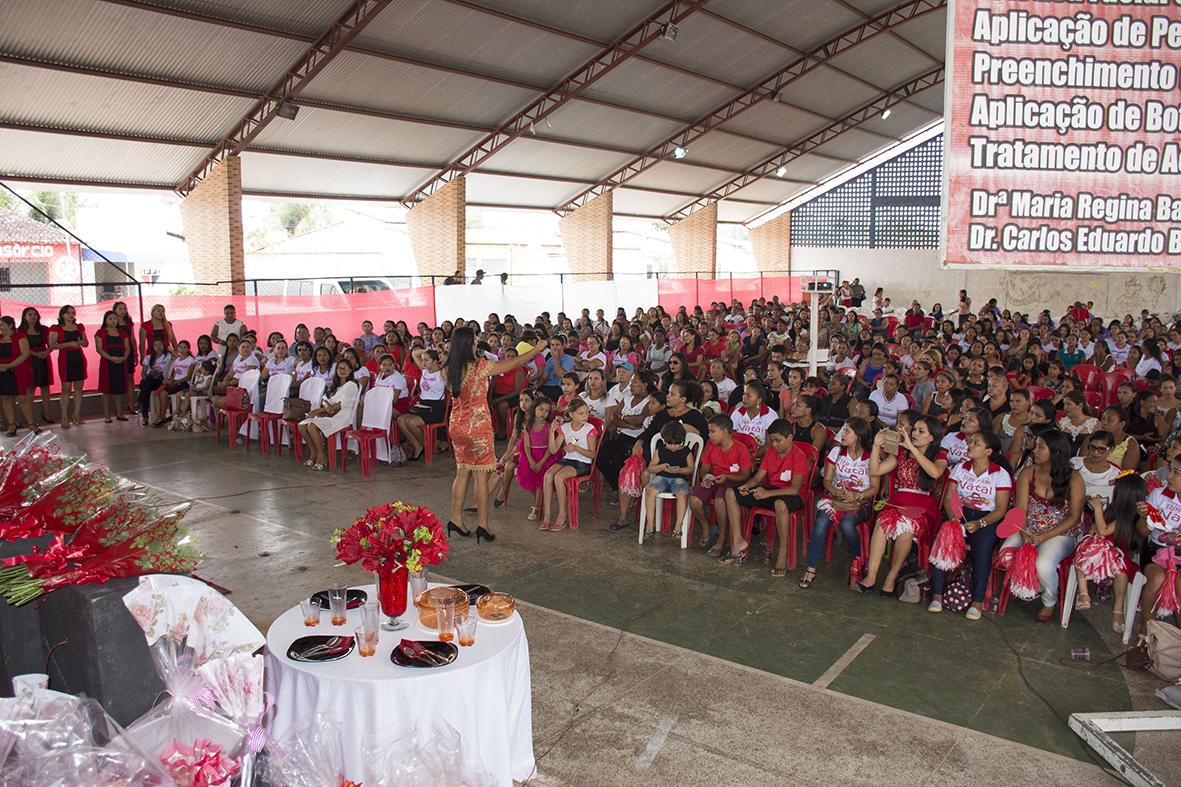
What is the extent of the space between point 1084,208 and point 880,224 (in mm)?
25987

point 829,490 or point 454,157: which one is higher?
point 454,157

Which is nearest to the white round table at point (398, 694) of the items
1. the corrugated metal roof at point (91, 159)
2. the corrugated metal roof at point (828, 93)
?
the corrugated metal roof at point (91, 159)

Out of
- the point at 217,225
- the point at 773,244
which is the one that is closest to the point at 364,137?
the point at 217,225

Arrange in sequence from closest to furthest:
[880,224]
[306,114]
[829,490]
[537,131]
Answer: [829,490] → [306,114] → [537,131] → [880,224]

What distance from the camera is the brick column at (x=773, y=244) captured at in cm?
2914

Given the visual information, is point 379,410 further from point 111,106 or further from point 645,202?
point 645,202

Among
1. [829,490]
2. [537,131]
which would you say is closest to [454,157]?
[537,131]

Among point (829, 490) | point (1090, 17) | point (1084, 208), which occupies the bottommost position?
point (829, 490)

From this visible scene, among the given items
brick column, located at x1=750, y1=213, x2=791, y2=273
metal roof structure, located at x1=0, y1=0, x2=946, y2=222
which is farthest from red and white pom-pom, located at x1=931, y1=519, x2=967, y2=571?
brick column, located at x1=750, y1=213, x2=791, y2=273

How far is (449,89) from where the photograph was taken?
1562 centimetres

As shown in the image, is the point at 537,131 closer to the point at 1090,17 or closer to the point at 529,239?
the point at 1090,17

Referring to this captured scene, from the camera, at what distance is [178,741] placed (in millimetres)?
2033

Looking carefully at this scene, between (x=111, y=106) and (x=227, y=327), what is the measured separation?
13.6 feet

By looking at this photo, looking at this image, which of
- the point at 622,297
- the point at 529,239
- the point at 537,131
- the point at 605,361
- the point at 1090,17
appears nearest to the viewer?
the point at 1090,17
